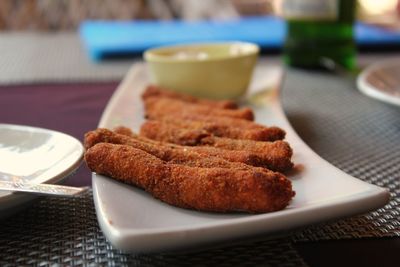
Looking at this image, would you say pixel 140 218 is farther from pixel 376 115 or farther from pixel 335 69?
pixel 335 69

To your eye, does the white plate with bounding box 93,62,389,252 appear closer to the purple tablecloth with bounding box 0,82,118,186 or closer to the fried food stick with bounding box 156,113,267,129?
the fried food stick with bounding box 156,113,267,129

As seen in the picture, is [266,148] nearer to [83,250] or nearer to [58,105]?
[83,250]

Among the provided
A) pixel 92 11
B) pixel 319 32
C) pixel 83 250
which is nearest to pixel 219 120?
pixel 83 250

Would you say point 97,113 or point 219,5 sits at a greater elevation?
point 97,113

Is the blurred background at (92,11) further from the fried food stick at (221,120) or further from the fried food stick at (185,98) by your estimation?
the fried food stick at (221,120)

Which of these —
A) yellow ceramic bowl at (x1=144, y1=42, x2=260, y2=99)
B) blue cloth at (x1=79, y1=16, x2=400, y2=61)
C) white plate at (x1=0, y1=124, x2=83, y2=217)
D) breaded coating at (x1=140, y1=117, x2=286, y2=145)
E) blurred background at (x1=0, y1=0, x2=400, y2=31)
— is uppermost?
white plate at (x1=0, y1=124, x2=83, y2=217)

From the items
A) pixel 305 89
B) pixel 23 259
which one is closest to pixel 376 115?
pixel 305 89

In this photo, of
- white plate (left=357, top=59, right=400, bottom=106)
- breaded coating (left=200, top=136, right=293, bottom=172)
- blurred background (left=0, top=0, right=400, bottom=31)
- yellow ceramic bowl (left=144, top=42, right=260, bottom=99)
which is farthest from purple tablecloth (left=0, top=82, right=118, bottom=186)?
blurred background (left=0, top=0, right=400, bottom=31)
